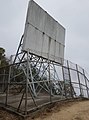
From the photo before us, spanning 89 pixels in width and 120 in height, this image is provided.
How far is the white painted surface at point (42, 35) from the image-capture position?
11.6m

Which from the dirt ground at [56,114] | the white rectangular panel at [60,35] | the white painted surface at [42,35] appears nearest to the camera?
the dirt ground at [56,114]

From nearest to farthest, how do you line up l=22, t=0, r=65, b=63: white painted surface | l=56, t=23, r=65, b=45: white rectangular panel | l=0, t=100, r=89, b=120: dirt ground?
l=0, t=100, r=89, b=120: dirt ground
l=22, t=0, r=65, b=63: white painted surface
l=56, t=23, r=65, b=45: white rectangular panel

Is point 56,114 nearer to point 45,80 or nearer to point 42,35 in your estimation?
point 45,80

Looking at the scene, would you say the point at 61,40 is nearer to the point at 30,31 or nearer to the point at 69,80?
the point at 69,80

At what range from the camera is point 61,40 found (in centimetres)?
1692

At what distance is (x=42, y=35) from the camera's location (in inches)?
523

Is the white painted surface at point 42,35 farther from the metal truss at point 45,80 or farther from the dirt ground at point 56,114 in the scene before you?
the dirt ground at point 56,114

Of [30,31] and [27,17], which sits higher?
[27,17]

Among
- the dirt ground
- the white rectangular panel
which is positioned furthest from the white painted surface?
the dirt ground

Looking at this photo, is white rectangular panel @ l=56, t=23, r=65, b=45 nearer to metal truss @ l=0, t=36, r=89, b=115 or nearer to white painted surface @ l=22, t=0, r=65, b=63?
white painted surface @ l=22, t=0, r=65, b=63

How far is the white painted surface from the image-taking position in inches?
458

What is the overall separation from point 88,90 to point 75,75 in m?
2.74

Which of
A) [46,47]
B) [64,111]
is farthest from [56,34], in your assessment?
[64,111]

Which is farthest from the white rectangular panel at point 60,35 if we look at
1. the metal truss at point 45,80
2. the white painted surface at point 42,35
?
the metal truss at point 45,80
